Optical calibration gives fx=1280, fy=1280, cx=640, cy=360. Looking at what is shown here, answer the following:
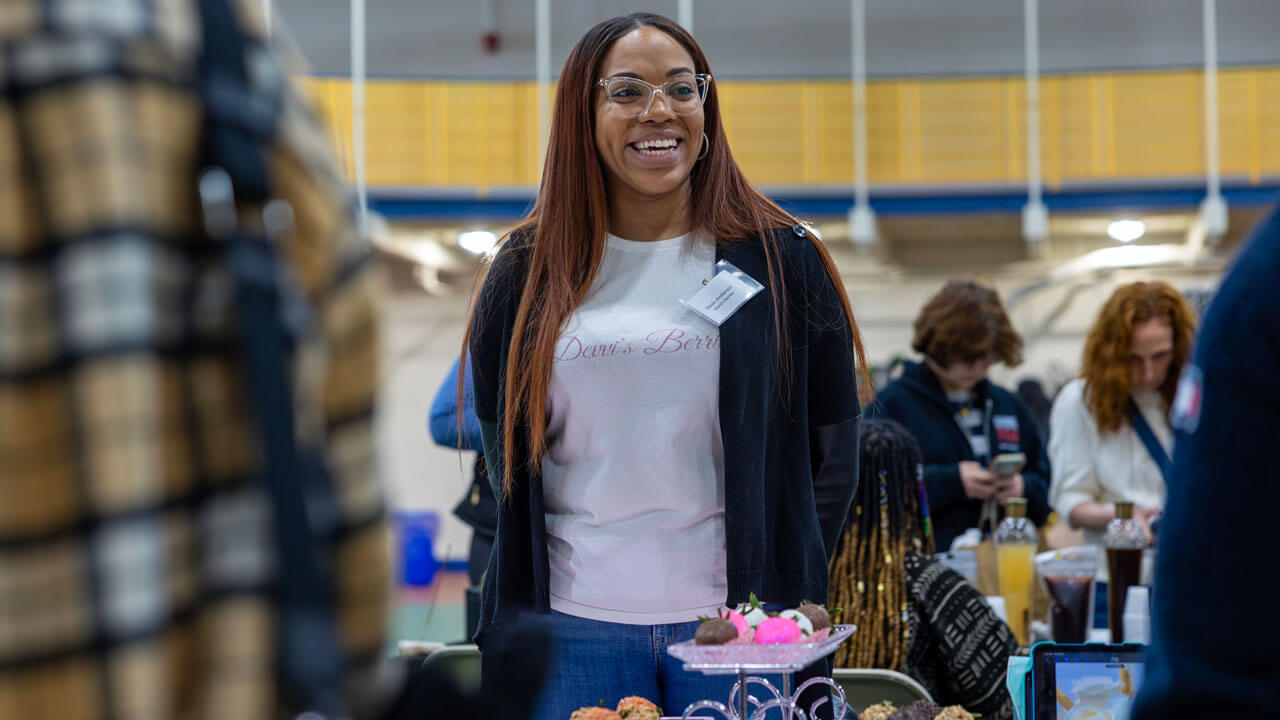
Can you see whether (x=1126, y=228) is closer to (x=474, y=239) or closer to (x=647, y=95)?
(x=474, y=239)

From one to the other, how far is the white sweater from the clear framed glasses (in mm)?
2388

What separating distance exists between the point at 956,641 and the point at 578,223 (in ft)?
5.53

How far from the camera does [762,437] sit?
1940 mm

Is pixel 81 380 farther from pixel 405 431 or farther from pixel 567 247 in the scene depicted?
pixel 405 431

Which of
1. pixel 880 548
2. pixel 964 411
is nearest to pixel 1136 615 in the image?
pixel 880 548

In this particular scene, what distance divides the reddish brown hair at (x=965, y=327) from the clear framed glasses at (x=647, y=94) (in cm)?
226

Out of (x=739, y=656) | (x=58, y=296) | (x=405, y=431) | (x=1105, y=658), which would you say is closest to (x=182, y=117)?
(x=58, y=296)

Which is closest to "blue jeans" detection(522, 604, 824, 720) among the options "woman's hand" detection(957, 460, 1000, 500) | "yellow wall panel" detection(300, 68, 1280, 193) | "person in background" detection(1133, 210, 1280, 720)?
"person in background" detection(1133, 210, 1280, 720)

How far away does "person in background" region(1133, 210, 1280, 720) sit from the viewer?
78 cm

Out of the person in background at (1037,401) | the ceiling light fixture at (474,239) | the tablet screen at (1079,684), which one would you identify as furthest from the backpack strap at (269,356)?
the ceiling light fixture at (474,239)

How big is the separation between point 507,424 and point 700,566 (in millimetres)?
377

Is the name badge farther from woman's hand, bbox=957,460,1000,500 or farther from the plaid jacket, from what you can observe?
woman's hand, bbox=957,460,1000,500

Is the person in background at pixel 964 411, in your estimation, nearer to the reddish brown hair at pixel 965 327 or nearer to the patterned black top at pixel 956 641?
the reddish brown hair at pixel 965 327

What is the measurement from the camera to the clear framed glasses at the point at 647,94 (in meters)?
2.14
